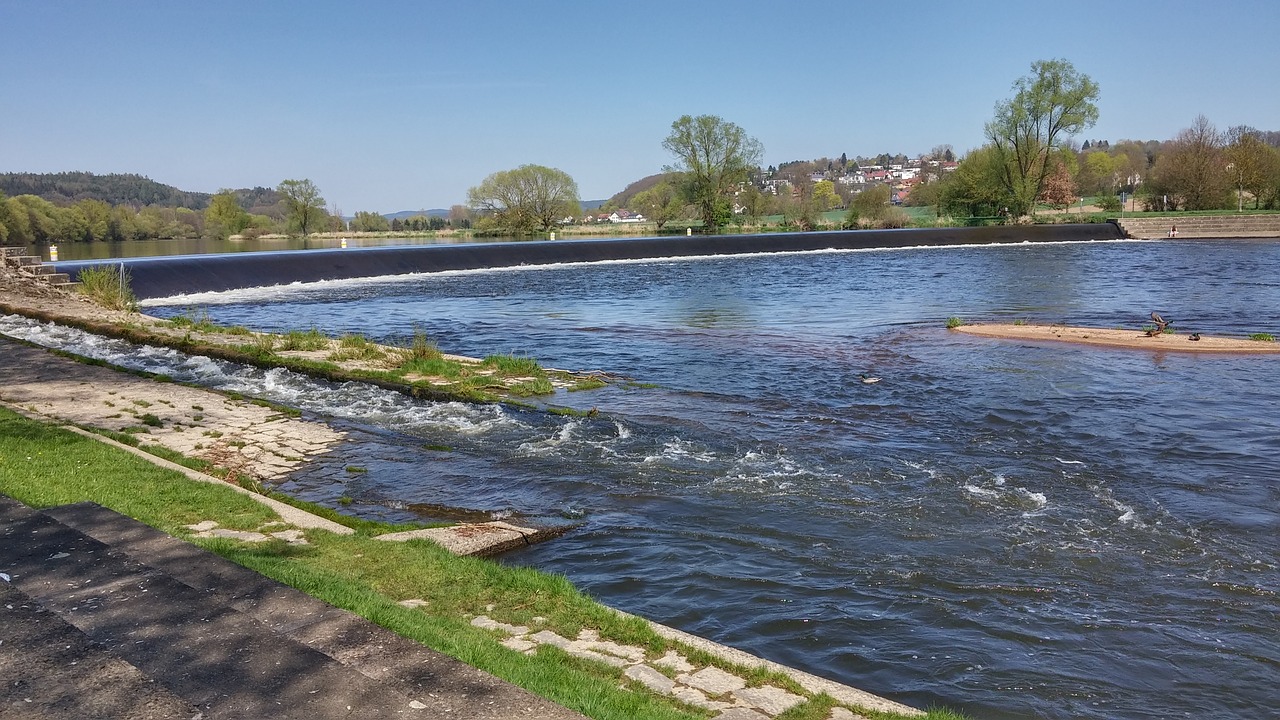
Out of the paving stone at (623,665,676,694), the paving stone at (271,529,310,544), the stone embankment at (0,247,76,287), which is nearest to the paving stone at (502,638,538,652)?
the paving stone at (623,665,676,694)

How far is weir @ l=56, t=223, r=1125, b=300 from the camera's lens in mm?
37875

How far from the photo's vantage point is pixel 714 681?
203 inches

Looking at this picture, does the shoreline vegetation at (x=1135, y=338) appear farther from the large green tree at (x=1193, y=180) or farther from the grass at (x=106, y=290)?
the large green tree at (x=1193, y=180)

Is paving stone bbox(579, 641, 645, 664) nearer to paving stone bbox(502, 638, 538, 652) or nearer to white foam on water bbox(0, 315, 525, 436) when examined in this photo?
paving stone bbox(502, 638, 538, 652)

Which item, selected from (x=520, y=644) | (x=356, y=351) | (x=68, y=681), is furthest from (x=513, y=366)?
(x=68, y=681)

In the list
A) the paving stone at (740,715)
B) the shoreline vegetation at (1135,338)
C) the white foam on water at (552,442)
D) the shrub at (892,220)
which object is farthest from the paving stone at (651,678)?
the shrub at (892,220)

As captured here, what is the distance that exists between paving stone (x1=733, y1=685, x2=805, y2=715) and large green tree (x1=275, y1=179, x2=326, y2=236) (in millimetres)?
111932

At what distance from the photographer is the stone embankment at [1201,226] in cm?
6425

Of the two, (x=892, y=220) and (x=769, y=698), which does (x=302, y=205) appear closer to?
(x=892, y=220)

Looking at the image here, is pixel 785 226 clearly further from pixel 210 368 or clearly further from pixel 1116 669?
pixel 1116 669

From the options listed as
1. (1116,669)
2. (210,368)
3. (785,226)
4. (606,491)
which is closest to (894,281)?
(210,368)

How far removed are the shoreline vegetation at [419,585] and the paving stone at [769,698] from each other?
0.04 metres

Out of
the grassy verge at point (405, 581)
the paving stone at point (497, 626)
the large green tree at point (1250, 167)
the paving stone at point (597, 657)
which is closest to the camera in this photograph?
the grassy verge at point (405, 581)

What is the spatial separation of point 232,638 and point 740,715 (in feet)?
8.43
